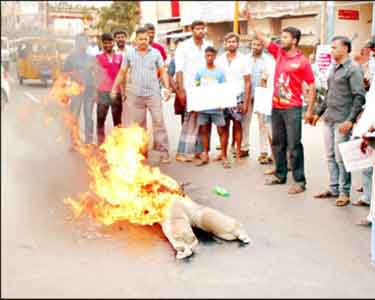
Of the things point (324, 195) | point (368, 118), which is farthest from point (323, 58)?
point (368, 118)

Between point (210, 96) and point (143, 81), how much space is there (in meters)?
0.93

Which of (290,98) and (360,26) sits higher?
(360,26)

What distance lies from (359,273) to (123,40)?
17.1 feet

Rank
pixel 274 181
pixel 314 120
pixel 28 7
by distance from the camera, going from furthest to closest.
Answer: pixel 274 181 → pixel 314 120 → pixel 28 7

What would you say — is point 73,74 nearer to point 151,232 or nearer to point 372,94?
point 151,232

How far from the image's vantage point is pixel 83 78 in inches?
302

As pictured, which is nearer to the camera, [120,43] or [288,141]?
[288,141]

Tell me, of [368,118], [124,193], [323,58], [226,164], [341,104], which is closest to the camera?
[368,118]

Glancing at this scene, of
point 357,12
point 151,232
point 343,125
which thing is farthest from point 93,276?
point 357,12

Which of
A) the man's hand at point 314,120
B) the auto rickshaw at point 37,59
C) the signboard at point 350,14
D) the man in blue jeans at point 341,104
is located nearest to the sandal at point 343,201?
the man in blue jeans at point 341,104

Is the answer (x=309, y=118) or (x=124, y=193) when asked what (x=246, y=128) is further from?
(x=124, y=193)

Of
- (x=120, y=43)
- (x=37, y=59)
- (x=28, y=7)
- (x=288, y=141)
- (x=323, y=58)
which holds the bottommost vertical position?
(x=288, y=141)

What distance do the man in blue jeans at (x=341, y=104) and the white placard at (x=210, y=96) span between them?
6.12 ft

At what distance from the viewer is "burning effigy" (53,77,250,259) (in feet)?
14.8
